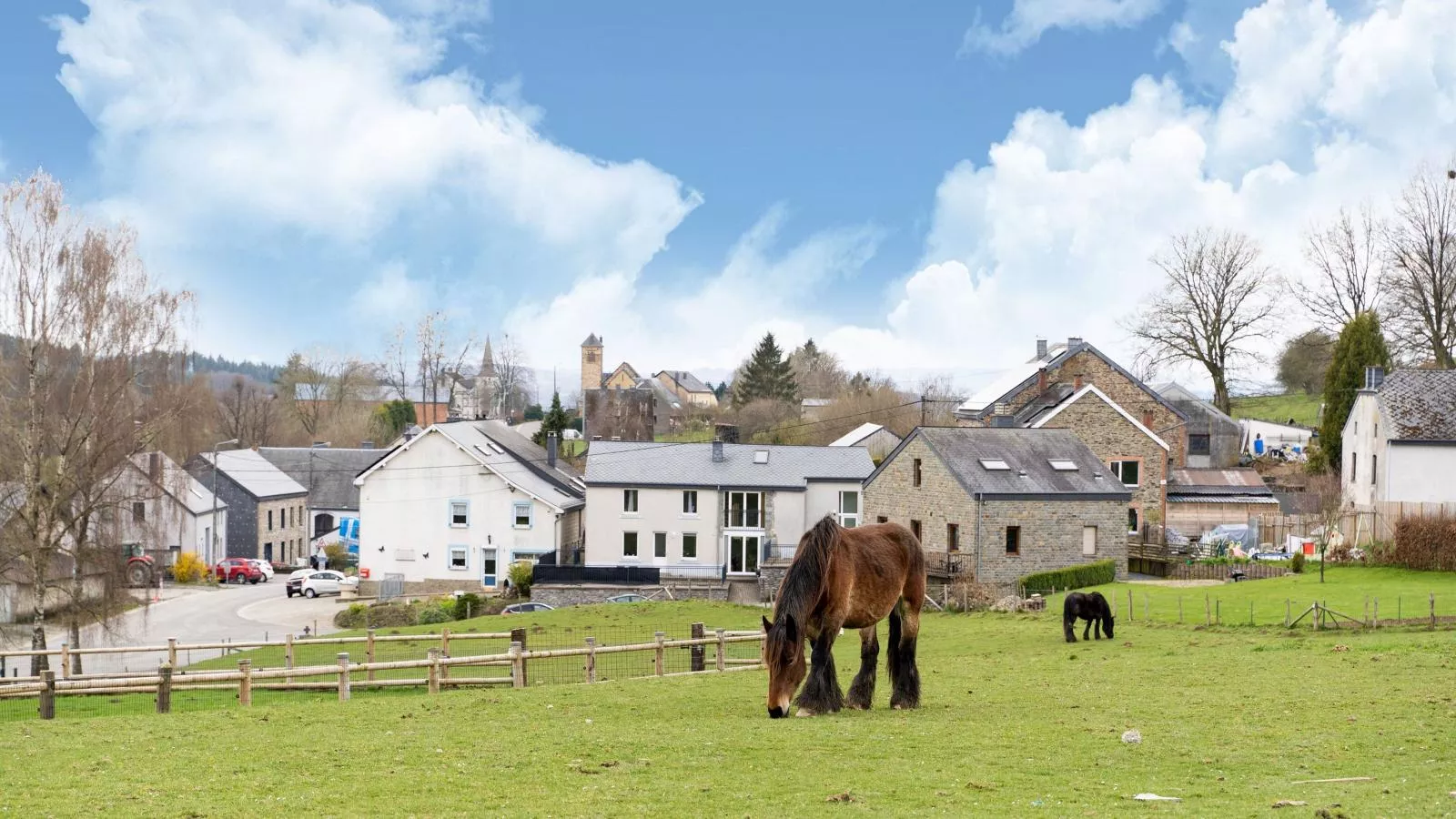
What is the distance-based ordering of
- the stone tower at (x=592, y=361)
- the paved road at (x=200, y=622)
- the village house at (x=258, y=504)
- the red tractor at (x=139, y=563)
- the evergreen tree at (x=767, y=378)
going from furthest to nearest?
the stone tower at (x=592, y=361) < the evergreen tree at (x=767, y=378) < the village house at (x=258, y=504) < the red tractor at (x=139, y=563) < the paved road at (x=200, y=622)

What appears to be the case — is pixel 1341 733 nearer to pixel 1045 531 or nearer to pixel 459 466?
pixel 1045 531

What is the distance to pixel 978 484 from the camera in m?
45.7

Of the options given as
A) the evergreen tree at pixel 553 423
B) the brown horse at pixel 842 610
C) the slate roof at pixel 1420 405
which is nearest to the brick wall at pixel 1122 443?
the slate roof at pixel 1420 405

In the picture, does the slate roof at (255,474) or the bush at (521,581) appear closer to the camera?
the bush at (521,581)

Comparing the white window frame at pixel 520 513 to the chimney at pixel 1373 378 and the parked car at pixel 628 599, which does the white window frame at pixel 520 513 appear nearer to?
the parked car at pixel 628 599

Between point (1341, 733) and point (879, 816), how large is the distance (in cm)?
707

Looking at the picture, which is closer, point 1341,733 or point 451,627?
point 1341,733

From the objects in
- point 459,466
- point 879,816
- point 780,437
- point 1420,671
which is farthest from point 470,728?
point 780,437

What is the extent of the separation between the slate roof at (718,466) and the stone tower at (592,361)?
122725 mm

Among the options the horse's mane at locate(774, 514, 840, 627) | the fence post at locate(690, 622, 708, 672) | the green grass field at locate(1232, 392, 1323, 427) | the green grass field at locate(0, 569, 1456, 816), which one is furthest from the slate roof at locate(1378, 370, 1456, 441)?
the green grass field at locate(1232, 392, 1323, 427)

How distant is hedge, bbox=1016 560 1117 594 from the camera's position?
141 feet

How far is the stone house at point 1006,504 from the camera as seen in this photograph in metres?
45.3

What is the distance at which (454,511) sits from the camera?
5906cm

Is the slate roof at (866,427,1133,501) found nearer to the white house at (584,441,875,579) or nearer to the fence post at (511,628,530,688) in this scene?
the white house at (584,441,875,579)
